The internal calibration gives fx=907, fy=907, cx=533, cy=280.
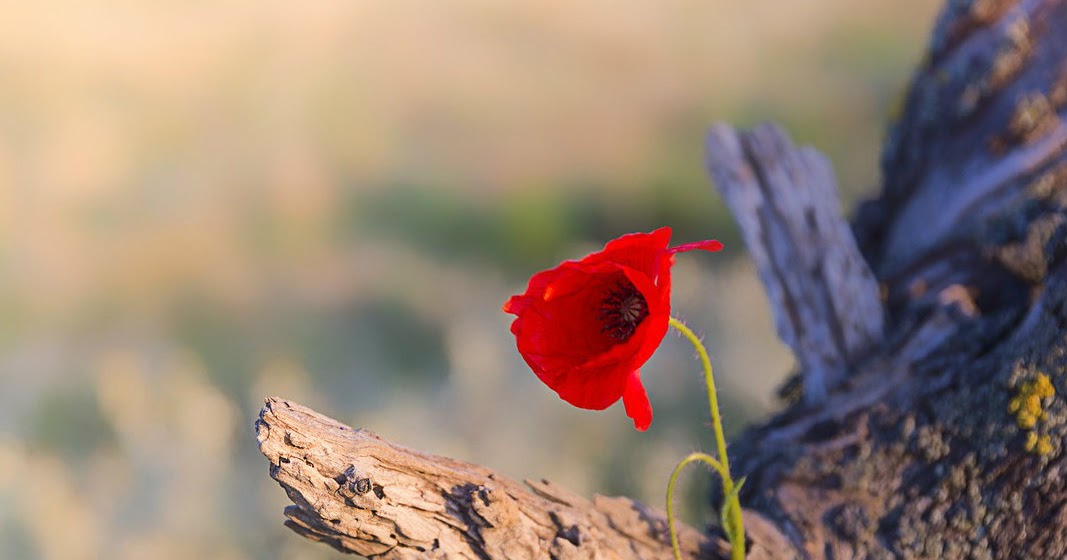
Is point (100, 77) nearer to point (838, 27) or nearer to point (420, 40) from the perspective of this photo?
point (420, 40)

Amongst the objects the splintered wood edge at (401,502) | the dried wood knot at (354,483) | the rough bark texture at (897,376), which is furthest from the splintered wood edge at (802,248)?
the dried wood knot at (354,483)

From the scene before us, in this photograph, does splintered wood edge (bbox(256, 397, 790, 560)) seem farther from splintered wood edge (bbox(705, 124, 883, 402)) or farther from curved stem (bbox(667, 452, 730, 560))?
splintered wood edge (bbox(705, 124, 883, 402))

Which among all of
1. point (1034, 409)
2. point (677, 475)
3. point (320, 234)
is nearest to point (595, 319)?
point (677, 475)

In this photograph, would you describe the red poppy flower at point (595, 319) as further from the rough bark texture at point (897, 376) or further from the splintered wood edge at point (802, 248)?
the splintered wood edge at point (802, 248)

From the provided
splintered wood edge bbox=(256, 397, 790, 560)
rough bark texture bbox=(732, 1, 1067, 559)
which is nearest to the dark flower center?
splintered wood edge bbox=(256, 397, 790, 560)

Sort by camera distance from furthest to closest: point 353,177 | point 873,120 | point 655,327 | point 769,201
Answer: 1. point 873,120
2. point 353,177
3. point 769,201
4. point 655,327

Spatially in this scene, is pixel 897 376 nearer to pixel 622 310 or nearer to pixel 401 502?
pixel 622 310

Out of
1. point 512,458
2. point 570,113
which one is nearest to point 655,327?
point 512,458
